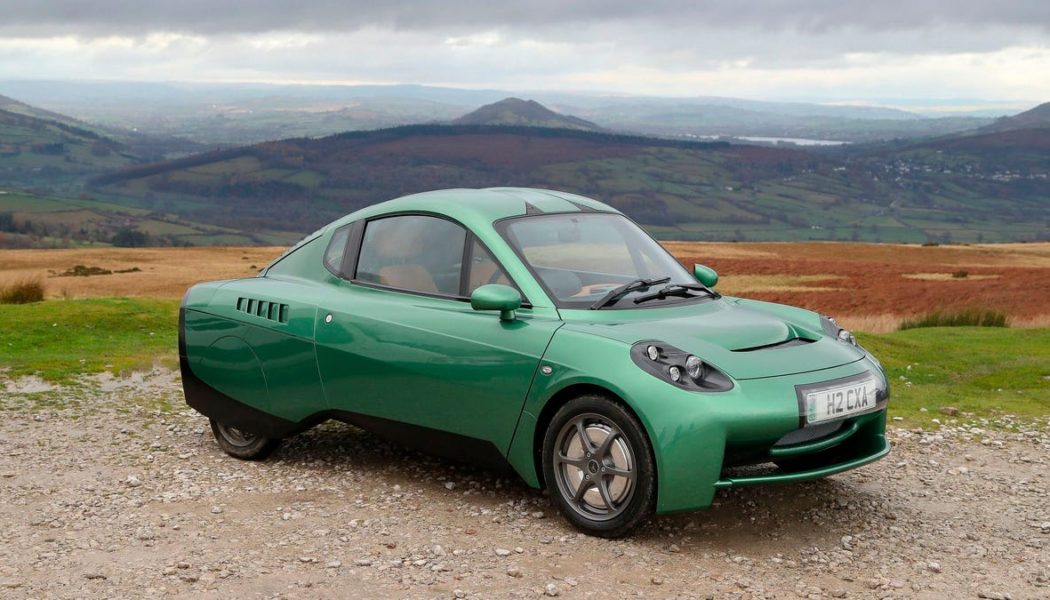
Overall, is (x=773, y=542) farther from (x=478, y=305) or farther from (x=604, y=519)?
(x=478, y=305)

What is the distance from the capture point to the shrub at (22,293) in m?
23.3

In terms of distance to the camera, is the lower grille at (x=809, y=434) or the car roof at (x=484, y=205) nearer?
the lower grille at (x=809, y=434)

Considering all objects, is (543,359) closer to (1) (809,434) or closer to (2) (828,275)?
(1) (809,434)

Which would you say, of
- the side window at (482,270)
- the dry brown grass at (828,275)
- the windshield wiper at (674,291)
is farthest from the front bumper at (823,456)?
the dry brown grass at (828,275)

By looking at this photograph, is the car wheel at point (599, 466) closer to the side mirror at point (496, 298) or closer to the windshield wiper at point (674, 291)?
the side mirror at point (496, 298)

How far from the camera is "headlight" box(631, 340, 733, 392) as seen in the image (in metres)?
5.92

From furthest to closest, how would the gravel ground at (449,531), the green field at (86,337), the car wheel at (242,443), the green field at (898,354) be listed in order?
1. the green field at (86,337)
2. the green field at (898,354)
3. the car wheel at (242,443)
4. the gravel ground at (449,531)

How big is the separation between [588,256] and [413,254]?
4.13 feet

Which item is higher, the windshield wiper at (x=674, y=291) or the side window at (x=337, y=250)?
the side window at (x=337, y=250)

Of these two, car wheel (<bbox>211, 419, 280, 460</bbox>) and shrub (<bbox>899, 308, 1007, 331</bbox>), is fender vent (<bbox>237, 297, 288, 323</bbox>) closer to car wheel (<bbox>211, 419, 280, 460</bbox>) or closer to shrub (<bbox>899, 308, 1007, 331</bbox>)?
car wheel (<bbox>211, 419, 280, 460</bbox>)

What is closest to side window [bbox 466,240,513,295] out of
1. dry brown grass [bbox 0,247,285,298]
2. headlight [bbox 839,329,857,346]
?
headlight [bbox 839,329,857,346]

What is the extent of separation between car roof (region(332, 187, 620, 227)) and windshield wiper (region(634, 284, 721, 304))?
873mm

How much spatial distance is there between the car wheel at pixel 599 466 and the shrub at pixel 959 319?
1950 cm

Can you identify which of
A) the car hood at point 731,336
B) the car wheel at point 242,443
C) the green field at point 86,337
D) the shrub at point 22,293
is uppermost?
the car hood at point 731,336
